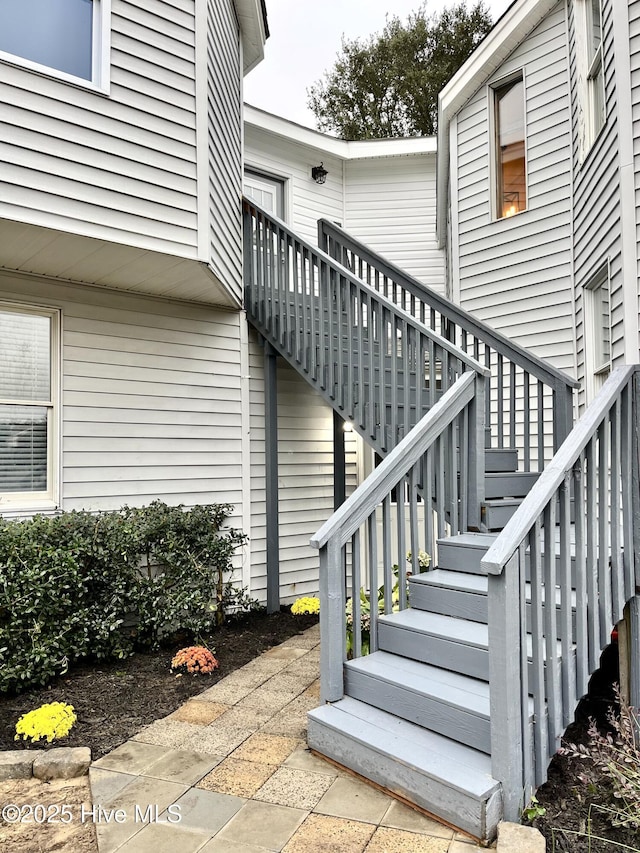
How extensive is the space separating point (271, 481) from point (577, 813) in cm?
372

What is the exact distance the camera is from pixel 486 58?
6789mm

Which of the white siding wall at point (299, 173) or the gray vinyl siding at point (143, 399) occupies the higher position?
the white siding wall at point (299, 173)

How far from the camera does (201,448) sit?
17.8 feet

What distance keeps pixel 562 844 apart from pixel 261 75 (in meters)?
29.7

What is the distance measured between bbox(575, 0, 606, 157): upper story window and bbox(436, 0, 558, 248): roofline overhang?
2.35ft

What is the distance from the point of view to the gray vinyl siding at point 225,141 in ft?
15.5

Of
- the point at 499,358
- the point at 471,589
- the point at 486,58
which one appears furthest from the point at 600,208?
the point at 471,589

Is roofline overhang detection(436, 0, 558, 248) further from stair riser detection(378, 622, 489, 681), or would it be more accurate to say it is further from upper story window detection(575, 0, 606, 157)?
stair riser detection(378, 622, 489, 681)

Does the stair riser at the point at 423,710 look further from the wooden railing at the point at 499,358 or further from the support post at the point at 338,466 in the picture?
the support post at the point at 338,466

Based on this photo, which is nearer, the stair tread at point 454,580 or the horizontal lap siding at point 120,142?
the stair tread at point 454,580

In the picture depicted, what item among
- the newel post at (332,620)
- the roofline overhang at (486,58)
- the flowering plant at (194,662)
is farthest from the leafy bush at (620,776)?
the roofline overhang at (486,58)

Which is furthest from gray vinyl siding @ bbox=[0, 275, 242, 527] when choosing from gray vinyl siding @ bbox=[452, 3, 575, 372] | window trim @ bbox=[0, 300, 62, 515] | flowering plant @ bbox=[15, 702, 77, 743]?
gray vinyl siding @ bbox=[452, 3, 575, 372]

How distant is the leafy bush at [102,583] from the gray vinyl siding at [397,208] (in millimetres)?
5663

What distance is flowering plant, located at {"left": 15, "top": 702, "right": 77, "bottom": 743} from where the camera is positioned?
308cm
